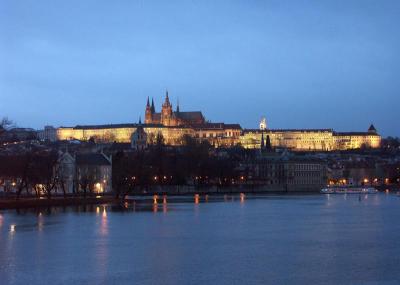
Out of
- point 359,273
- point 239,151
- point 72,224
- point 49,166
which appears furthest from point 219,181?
point 359,273

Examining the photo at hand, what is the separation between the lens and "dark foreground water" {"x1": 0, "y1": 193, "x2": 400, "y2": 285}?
973 inches

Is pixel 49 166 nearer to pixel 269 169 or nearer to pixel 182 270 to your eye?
pixel 182 270

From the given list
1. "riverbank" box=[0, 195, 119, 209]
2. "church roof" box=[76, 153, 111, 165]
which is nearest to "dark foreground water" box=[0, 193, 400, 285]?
"riverbank" box=[0, 195, 119, 209]

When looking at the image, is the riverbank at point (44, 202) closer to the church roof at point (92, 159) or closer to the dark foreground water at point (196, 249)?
the dark foreground water at point (196, 249)

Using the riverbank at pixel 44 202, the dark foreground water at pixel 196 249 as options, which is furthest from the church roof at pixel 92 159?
the dark foreground water at pixel 196 249

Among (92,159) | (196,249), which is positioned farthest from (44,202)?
(196,249)

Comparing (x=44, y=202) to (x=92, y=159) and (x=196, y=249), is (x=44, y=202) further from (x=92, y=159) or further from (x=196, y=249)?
(x=196, y=249)

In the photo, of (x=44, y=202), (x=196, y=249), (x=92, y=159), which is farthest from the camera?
(x=92, y=159)

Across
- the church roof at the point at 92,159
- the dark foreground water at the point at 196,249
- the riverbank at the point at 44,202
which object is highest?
→ the church roof at the point at 92,159

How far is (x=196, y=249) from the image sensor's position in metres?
30.9

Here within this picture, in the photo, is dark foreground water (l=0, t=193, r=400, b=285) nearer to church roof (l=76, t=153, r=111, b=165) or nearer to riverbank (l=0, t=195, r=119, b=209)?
riverbank (l=0, t=195, r=119, b=209)

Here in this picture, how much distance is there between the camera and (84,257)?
93.6 ft

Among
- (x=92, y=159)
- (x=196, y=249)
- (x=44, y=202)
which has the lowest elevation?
(x=196, y=249)

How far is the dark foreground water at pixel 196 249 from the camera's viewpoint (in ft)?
81.1
